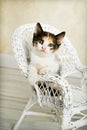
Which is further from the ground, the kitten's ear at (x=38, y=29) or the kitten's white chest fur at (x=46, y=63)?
the kitten's ear at (x=38, y=29)

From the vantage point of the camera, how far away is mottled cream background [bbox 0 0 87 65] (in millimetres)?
1595

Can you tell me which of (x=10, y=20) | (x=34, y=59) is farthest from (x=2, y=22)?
(x=34, y=59)

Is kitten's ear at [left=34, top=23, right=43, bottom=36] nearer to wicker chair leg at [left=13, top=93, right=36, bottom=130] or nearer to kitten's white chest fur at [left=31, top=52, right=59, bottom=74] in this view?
kitten's white chest fur at [left=31, top=52, right=59, bottom=74]

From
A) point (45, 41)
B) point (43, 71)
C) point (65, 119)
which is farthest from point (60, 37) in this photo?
point (65, 119)

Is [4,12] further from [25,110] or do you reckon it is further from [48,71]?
[25,110]

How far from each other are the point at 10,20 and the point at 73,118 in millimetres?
688

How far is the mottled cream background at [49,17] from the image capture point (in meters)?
1.59

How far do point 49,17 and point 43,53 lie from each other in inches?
8.3

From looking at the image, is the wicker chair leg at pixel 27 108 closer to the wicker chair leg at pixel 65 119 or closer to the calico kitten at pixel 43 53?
the calico kitten at pixel 43 53

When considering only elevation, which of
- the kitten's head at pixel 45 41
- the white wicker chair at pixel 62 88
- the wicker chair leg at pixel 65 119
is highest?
the kitten's head at pixel 45 41

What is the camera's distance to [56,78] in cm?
153

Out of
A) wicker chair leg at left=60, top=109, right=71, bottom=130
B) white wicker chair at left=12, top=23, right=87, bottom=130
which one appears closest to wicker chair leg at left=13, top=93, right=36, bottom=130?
white wicker chair at left=12, top=23, right=87, bottom=130

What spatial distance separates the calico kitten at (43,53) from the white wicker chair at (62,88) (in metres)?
0.03

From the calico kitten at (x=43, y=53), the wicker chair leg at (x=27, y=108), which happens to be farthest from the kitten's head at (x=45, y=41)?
the wicker chair leg at (x=27, y=108)
